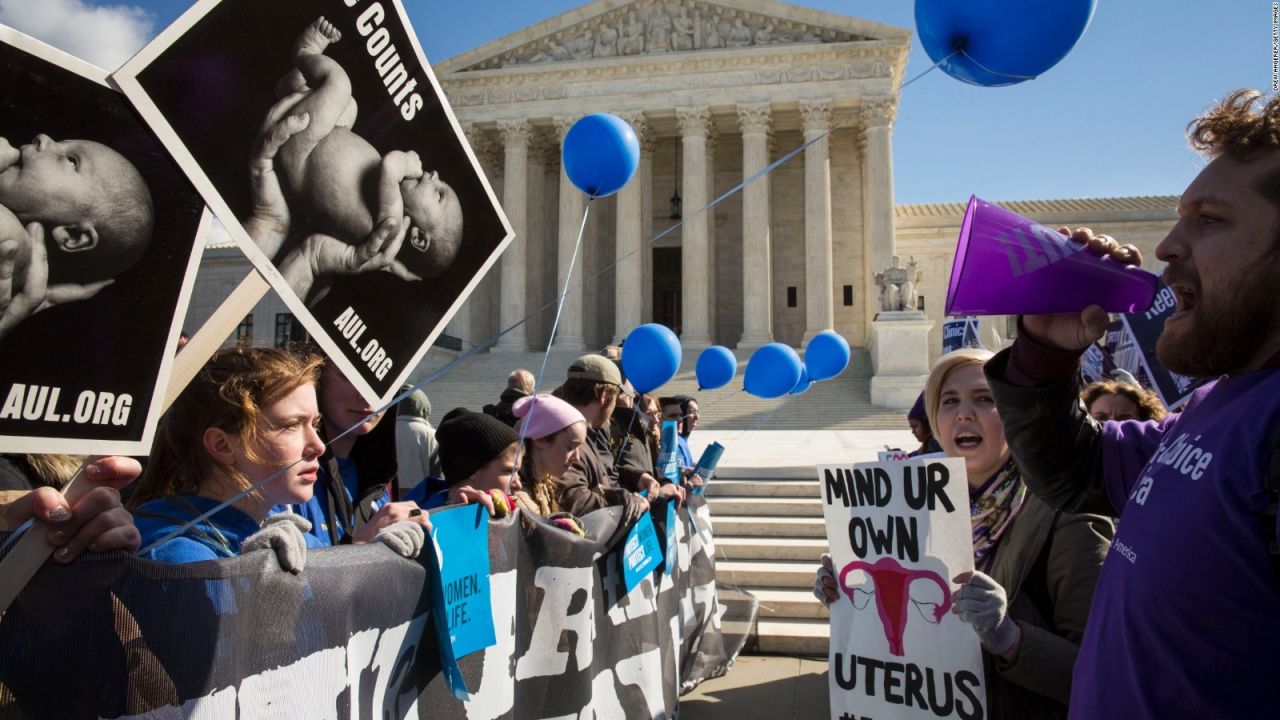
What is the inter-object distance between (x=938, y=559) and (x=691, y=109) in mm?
29409

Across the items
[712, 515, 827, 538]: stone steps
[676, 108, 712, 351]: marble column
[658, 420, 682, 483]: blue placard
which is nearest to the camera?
[658, 420, 682, 483]: blue placard

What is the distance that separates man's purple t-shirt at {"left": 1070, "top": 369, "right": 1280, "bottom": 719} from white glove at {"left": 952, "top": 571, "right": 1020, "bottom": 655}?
0.65 metres

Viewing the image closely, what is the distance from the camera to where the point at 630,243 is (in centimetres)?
3052

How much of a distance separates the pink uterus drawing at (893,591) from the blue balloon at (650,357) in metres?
4.35

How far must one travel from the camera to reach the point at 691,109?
99.2 feet

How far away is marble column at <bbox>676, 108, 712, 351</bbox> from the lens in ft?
98.4

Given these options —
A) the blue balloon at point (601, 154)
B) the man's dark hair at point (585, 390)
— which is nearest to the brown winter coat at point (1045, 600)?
the man's dark hair at point (585, 390)

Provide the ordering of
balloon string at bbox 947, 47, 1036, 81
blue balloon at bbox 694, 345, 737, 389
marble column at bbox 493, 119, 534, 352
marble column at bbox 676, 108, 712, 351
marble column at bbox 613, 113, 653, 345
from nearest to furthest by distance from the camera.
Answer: balloon string at bbox 947, 47, 1036, 81 → blue balloon at bbox 694, 345, 737, 389 → marble column at bbox 676, 108, 712, 351 → marble column at bbox 613, 113, 653, 345 → marble column at bbox 493, 119, 534, 352

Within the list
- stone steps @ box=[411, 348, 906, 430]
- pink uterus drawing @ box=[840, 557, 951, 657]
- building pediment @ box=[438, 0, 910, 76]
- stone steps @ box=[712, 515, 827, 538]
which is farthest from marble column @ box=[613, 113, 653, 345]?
pink uterus drawing @ box=[840, 557, 951, 657]

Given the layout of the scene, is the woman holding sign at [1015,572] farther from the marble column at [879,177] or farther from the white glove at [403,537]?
the marble column at [879,177]

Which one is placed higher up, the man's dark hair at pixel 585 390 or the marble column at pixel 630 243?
the marble column at pixel 630 243

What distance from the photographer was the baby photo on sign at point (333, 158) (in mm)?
1822

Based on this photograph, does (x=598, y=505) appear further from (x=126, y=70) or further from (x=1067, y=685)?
(x=126, y=70)

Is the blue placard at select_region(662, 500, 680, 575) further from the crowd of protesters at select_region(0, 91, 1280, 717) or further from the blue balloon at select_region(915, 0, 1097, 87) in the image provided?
the blue balloon at select_region(915, 0, 1097, 87)
